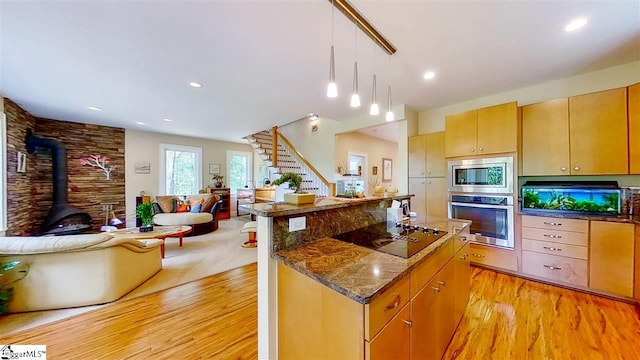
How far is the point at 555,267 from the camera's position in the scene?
2711 millimetres

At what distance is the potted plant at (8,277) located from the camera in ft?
6.81

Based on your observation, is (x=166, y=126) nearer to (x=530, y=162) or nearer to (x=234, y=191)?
(x=234, y=191)

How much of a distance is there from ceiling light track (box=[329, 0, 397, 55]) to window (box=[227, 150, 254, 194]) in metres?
6.78

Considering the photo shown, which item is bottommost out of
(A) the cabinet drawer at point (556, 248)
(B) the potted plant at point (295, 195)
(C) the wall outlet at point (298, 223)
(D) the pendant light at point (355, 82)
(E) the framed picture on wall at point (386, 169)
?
(A) the cabinet drawer at point (556, 248)

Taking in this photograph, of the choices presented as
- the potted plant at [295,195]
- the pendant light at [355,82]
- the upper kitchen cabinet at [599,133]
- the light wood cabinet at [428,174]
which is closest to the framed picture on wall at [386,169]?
the light wood cabinet at [428,174]

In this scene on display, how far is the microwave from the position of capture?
3023mm

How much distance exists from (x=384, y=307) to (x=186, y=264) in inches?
136

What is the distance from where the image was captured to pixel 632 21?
1.96m

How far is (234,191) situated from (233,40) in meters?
6.43

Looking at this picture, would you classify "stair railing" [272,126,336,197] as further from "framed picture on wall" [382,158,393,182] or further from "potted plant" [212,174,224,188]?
"framed picture on wall" [382,158,393,182]

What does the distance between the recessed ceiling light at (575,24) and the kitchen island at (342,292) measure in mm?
2070

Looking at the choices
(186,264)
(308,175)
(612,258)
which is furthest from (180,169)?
(612,258)

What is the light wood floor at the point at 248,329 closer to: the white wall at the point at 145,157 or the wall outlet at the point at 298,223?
the wall outlet at the point at 298,223

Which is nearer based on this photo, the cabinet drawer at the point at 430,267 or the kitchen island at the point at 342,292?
the kitchen island at the point at 342,292
